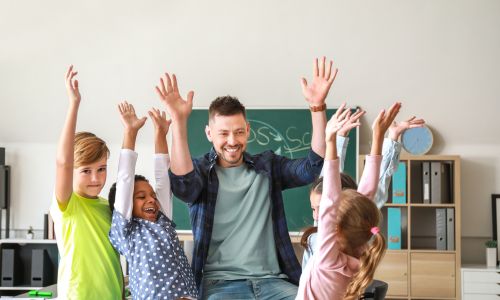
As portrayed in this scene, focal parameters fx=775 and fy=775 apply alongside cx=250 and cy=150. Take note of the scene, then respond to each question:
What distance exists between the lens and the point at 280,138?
6738 mm

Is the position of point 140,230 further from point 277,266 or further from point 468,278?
point 468,278

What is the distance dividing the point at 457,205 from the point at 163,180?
4.28 meters

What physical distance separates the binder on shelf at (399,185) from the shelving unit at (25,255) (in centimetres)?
300

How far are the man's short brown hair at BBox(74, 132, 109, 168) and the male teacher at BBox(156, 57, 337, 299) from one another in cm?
38

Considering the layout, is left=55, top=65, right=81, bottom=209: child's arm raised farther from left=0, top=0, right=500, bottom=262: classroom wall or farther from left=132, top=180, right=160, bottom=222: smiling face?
left=0, top=0, right=500, bottom=262: classroom wall

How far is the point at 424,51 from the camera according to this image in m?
6.40

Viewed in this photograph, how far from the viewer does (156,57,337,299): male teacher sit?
2738 millimetres

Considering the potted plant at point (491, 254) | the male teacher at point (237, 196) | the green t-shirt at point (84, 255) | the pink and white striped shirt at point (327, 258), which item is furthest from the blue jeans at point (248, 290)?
the potted plant at point (491, 254)

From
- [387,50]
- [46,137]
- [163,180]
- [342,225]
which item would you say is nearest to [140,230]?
[163,180]

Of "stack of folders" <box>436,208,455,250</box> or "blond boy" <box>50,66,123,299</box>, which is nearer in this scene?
"blond boy" <box>50,66,123,299</box>

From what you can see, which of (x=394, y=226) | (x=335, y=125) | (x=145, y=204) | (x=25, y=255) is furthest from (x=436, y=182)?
(x=335, y=125)

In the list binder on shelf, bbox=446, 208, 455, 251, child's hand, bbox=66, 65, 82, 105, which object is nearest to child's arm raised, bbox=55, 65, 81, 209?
child's hand, bbox=66, 65, 82, 105

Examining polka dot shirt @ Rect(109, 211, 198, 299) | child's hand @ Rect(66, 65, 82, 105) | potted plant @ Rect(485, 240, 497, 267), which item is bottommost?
potted plant @ Rect(485, 240, 497, 267)

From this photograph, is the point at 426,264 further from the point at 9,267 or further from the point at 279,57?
the point at 9,267
